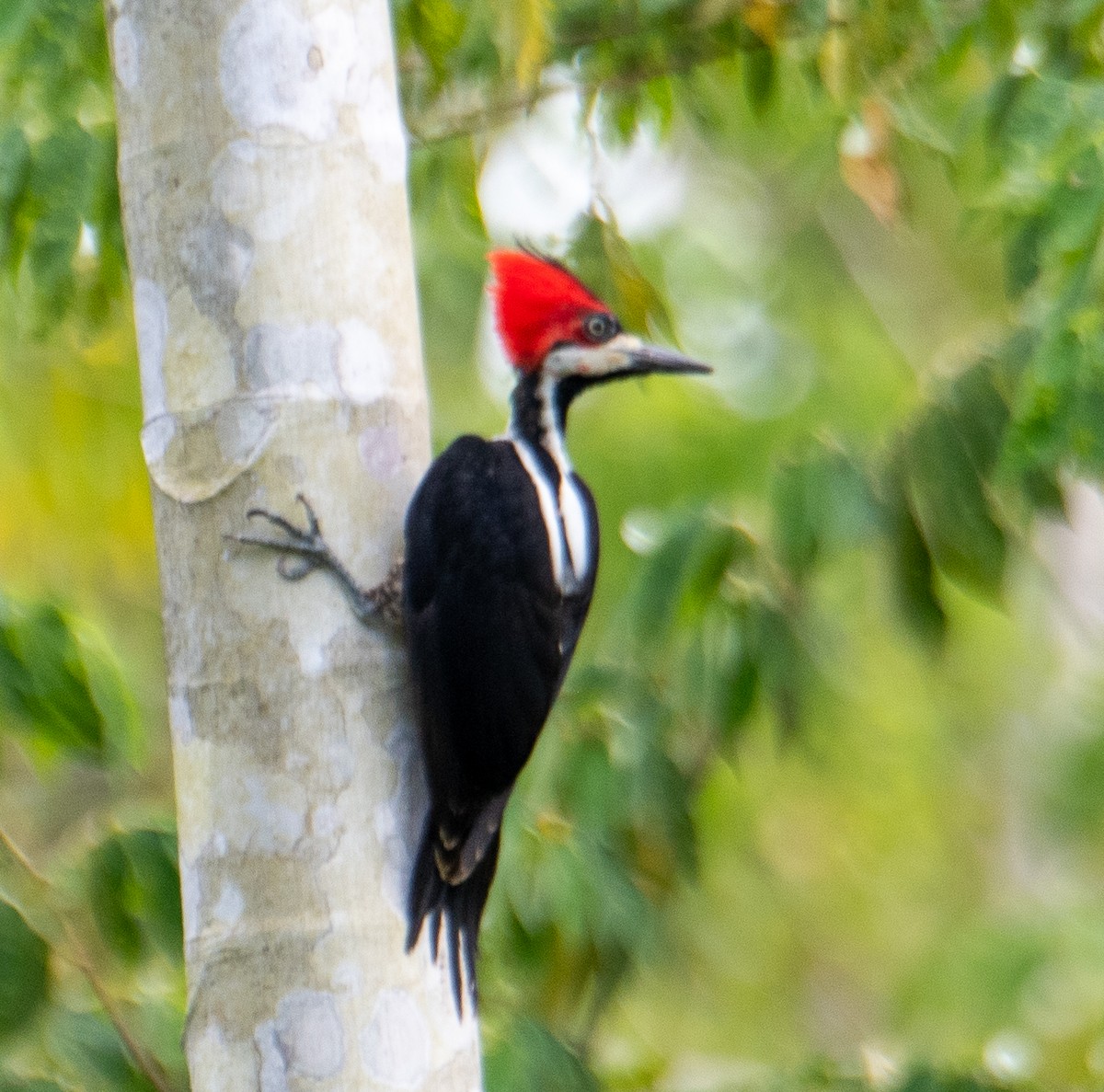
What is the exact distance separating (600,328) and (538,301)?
121 mm

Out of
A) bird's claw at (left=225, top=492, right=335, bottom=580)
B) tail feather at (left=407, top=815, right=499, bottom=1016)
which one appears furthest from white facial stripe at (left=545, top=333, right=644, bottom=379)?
bird's claw at (left=225, top=492, right=335, bottom=580)

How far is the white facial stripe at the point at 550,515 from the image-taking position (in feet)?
9.16

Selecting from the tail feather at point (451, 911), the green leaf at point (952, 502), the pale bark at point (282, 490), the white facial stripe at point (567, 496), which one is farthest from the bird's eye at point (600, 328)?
the tail feather at point (451, 911)

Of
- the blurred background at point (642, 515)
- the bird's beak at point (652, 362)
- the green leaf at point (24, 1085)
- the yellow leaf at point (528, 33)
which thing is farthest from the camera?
the bird's beak at point (652, 362)

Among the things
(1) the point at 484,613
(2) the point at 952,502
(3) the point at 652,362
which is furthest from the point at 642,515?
(1) the point at 484,613

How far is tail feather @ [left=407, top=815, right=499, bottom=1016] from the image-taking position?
2.07m

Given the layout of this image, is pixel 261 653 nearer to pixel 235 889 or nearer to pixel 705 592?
pixel 235 889

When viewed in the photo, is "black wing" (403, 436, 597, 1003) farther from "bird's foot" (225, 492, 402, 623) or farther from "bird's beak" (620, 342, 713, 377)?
"bird's beak" (620, 342, 713, 377)

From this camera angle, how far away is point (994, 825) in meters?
11.1

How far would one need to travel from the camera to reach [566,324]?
306cm

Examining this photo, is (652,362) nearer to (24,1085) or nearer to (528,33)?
(528,33)

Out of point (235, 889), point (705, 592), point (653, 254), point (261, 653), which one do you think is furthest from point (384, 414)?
point (653, 254)

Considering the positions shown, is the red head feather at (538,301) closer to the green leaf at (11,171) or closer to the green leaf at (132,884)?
the green leaf at (11,171)

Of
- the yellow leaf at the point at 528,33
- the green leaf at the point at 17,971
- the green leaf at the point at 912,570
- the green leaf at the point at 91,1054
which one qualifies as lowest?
the green leaf at the point at 91,1054
